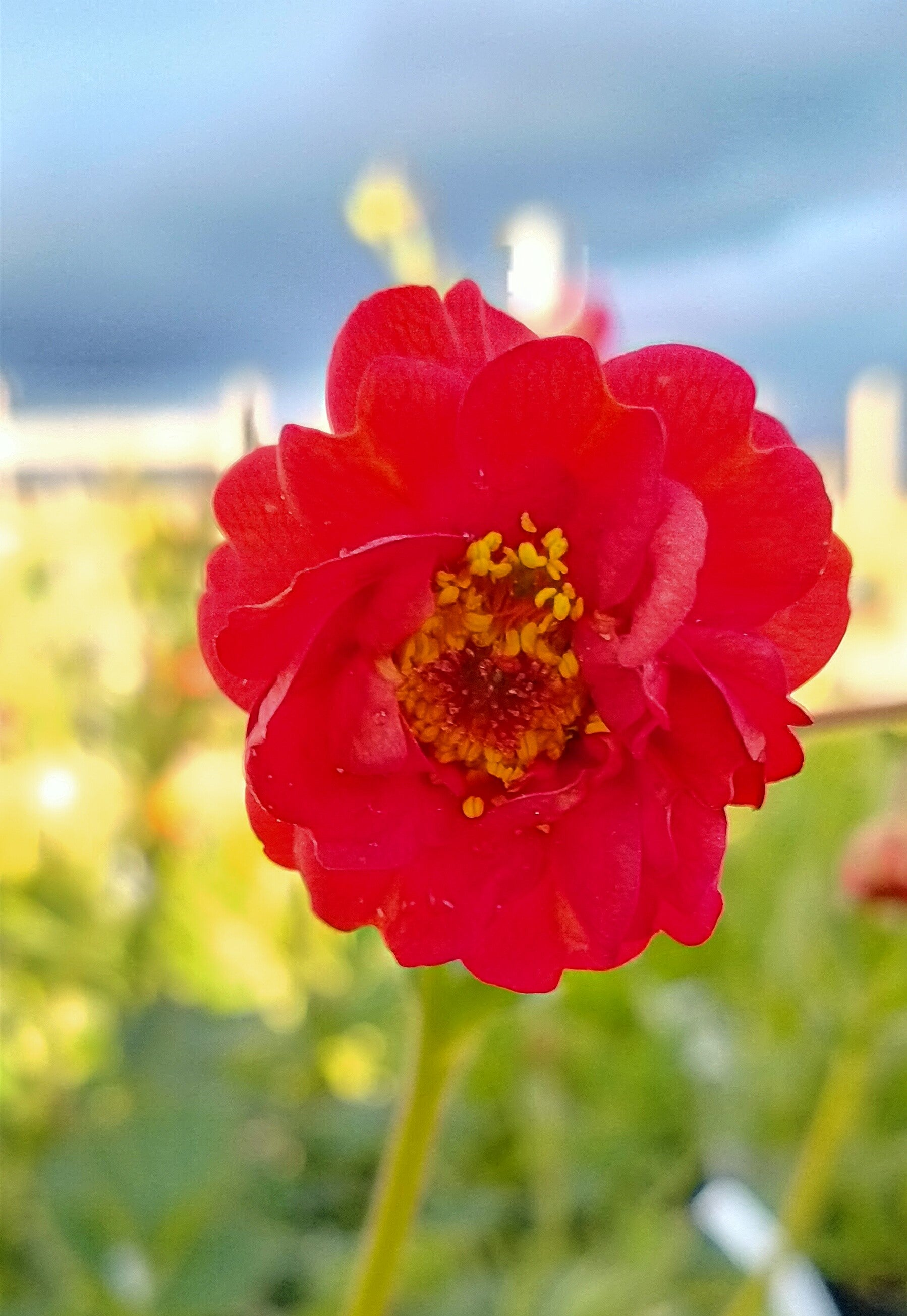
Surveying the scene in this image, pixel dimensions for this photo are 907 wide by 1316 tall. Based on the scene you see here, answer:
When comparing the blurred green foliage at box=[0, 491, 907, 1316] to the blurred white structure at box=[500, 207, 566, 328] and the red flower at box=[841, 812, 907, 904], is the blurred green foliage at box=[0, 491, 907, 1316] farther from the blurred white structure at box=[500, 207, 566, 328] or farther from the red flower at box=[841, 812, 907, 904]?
the blurred white structure at box=[500, 207, 566, 328]

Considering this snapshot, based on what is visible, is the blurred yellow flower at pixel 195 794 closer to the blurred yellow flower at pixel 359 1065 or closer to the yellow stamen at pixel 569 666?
the blurred yellow flower at pixel 359 1065

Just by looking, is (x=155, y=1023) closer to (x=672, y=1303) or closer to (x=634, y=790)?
(x=672, y=1303)

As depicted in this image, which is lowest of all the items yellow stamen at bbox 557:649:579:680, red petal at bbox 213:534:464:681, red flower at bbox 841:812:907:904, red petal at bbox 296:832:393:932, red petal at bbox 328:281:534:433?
red flower at bbox 841:812:907:904

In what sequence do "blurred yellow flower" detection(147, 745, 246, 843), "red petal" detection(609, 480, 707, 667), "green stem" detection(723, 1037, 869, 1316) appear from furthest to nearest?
"blurred yellow flower" detection(147, 745, 246, 843), "green stem" detection(723, 1037, 869, 1316), "red petal" detection(609, 480, 707, 667)

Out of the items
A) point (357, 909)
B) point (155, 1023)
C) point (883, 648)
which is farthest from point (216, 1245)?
point (883, 648)

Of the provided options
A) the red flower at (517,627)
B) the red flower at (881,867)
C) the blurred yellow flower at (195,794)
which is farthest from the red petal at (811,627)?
the blurred yellow flower at (195,794)

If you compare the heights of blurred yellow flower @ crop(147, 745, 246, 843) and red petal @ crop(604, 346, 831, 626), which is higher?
red petal @ crop(604, 346, 831, 626)

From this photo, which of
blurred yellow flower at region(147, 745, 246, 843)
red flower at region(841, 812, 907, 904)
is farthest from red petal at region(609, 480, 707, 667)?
blurred yellow flower at region(147, 745, 246, 843)

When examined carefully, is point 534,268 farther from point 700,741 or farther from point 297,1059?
point 297,1059
